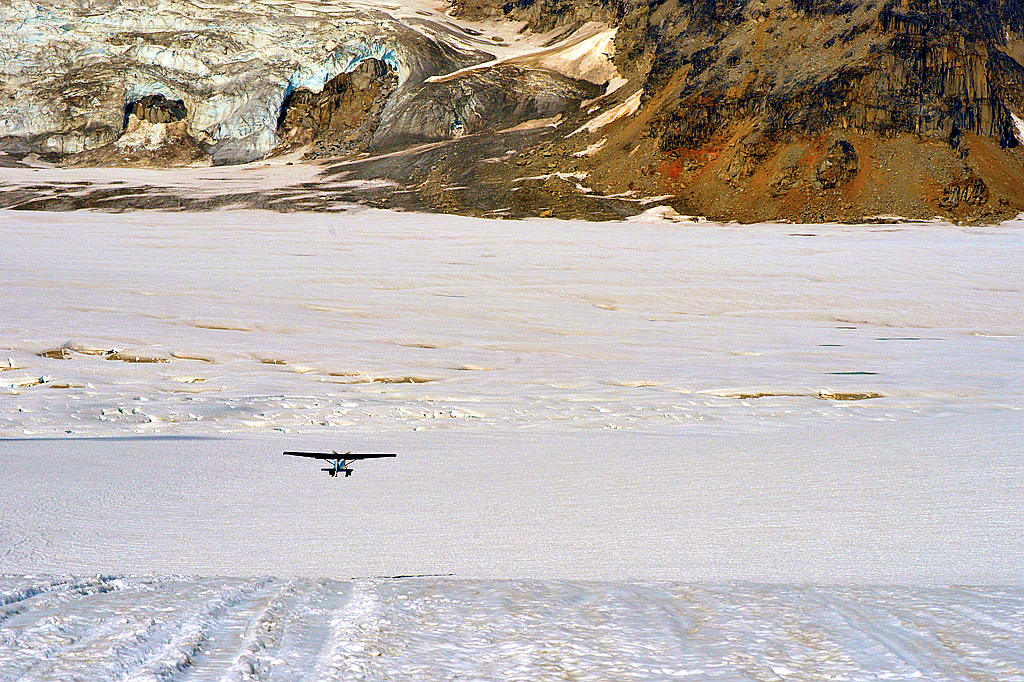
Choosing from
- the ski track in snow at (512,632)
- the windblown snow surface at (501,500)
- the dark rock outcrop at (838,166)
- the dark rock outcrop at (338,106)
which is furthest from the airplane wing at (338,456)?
the dark rock outcrop at (338,106)

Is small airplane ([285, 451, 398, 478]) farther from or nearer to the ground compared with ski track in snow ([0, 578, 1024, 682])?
nearer to the ground

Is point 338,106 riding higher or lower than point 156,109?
higher

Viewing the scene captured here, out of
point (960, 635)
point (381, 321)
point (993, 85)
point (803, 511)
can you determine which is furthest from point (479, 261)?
point (993, 85)

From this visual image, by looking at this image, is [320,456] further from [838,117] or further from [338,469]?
[838,117]

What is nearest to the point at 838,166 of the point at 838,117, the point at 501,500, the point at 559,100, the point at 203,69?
the point at 838,117

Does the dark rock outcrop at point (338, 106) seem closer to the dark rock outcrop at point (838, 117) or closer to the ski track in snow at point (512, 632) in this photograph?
the dark rock outcrop at point (838, 117)

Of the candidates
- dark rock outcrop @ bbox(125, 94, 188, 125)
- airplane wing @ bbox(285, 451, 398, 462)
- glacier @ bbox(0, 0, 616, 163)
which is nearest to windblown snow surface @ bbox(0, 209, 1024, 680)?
airplane wing @ bbox(285, 451, 398, 462)

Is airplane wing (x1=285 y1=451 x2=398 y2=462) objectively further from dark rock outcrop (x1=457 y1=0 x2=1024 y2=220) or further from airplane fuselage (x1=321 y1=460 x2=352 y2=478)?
dark rock outcrop (x1=457 y1=0 x2=1024 y2=220)
